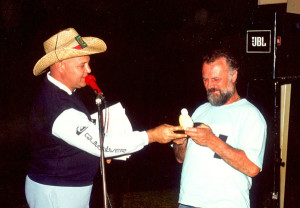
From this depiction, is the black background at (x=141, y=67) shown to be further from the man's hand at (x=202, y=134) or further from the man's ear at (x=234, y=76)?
the man's hand at (x=202, y=134)

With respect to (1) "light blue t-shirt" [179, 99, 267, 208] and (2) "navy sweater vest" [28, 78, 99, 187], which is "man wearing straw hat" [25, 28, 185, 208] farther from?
(1) "light blue t-shirt" [179, 99, 267, 208]

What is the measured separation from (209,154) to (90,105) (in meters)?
3.53

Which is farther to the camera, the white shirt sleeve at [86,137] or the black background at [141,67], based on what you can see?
the black background at [141,67]

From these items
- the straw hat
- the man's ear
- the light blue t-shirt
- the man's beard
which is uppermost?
the straw hat

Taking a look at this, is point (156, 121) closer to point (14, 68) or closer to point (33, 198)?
point (14, 68)

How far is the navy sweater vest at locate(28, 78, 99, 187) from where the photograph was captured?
2.34 meters

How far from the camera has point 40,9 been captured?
505 cm

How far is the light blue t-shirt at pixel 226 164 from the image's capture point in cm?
219

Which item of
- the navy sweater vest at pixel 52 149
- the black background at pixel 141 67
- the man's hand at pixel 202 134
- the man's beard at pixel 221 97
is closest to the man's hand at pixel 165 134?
the man's hand at pixel 202 134

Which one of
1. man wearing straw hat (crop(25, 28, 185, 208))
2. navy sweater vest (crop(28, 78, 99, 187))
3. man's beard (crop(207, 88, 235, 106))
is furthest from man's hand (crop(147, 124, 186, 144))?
navy sweater vest (crop(28, 78, 99, 187))

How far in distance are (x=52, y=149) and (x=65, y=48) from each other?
739 millimetres

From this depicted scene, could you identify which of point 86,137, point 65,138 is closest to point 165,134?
point 86,137

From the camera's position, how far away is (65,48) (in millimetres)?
2475

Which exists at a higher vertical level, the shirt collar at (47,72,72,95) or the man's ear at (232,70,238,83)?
the man's ear at (232,70,238,83)
